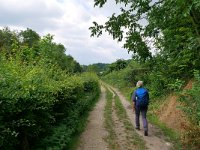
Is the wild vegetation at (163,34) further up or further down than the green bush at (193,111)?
further up

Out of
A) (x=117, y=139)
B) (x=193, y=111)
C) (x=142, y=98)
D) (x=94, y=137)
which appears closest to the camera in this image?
(x=193, y=111)

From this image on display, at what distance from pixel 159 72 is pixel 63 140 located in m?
8.45

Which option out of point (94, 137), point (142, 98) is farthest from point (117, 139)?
point (142, 98)

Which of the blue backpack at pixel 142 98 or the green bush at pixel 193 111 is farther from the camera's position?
the blue backpack at pixel 142 98

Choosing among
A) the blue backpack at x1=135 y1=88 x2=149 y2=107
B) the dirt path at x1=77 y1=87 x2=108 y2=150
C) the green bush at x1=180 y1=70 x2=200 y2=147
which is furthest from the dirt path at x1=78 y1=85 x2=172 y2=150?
the green bush at x1=180 y1=70 x2=200 y2=147

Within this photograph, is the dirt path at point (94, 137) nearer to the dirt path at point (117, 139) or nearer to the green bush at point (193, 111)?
the dirt path at point (117, 139)

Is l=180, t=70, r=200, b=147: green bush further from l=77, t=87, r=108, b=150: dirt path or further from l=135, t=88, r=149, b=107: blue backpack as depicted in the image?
l=135, t=88, r=149, b=107: blue backpack

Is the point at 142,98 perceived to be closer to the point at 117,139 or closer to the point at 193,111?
the point at 117,139

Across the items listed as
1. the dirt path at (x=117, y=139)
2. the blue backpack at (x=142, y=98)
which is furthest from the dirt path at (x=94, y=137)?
the blue backpack at (x=142, y=98)

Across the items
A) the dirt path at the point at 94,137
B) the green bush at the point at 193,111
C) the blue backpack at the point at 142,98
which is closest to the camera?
the green bush at the point at 193,111

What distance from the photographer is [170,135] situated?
1332 cm

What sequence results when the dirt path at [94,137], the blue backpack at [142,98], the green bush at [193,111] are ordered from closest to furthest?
Result: the green bush at [193,111] < the dirt path at [94,137] < the blue backpack at [142,98]

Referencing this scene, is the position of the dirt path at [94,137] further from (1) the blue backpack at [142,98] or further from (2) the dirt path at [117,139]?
(1) the blue backpack at [142,98]

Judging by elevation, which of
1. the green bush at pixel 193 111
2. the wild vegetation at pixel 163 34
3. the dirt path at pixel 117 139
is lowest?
the dirt path at pixel 117 139
